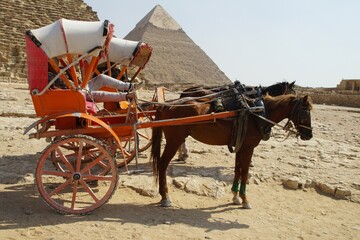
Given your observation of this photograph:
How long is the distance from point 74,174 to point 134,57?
2.70 metres

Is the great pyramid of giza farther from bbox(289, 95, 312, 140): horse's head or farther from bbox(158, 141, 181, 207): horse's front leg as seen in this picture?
bbox(289, 95, 312, 140): horse's head

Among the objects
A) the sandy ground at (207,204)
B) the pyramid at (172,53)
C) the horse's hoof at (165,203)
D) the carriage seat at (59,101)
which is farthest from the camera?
the pyramid at (172,53)

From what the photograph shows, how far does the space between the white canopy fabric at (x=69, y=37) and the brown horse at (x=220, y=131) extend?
135 cm

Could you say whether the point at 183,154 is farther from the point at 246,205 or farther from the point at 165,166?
the point at 246,205

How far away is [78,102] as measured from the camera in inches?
177

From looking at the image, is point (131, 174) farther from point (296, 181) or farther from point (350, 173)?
point (350, 173)

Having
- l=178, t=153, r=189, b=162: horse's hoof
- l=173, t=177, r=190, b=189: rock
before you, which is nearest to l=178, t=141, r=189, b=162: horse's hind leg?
l=178, t=153, r=189, b=162: horse's hoof

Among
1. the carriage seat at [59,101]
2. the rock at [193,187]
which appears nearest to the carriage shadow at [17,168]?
the carriage seat at [59,101]

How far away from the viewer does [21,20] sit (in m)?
43.3

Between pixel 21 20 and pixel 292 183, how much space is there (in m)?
43.7

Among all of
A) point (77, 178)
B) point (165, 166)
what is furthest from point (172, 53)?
point (77, 178)

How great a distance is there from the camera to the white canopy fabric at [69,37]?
167 inches

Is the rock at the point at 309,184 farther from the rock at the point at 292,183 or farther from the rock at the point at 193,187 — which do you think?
the rock at the point at 193,187

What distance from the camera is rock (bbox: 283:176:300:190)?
6.23m
